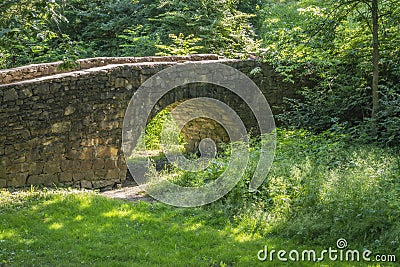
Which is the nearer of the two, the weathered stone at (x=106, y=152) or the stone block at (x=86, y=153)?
the stone block at (x=86, y=153)

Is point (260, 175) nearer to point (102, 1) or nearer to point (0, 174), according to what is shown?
point (0, 174)

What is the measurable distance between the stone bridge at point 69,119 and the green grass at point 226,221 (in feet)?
2.18

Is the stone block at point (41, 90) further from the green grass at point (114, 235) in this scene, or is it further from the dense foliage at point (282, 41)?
the green grass at point (114, 235)

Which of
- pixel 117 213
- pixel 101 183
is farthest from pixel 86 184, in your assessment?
pixel 117 213

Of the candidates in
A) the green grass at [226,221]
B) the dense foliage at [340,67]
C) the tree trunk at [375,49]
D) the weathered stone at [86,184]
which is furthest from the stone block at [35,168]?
the tree trunk at [375,49]

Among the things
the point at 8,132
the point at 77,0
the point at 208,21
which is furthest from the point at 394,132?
the point at 77,0

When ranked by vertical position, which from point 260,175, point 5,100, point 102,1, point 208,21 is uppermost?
point 102,1

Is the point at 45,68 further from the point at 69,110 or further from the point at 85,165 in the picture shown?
the point at 85,165

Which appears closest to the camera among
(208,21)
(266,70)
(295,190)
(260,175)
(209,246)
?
(209,246)

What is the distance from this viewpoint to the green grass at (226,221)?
555 cm

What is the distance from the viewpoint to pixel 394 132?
900 centimetres

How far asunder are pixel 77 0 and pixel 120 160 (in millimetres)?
7806

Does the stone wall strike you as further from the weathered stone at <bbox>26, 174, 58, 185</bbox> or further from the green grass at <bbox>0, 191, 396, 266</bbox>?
the green grass at <bbox>0, 191, 396, 266</bbox>

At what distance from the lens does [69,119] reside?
8820mm
